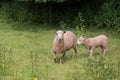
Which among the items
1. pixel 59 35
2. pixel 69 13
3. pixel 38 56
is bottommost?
pixel 38 56

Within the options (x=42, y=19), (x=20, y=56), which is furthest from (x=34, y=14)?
(x=20, y=56)

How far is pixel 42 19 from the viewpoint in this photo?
642 inches

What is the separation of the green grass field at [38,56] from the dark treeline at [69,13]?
0.67 m

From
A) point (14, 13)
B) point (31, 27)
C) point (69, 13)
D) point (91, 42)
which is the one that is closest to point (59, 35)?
point (91, 42)

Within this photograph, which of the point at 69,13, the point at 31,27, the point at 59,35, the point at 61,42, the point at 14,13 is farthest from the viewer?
the point at 14,13

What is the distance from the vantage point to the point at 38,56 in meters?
10.4

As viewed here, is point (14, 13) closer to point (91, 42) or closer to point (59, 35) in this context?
point (91, 42)

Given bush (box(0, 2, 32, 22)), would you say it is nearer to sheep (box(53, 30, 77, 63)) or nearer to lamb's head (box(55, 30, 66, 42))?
sheep (box(53, 30, 77, 63))

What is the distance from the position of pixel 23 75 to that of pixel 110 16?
742cm

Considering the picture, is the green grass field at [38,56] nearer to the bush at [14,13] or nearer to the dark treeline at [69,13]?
the dark treeline at [69,13]

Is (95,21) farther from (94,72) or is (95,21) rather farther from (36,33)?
(94,72)

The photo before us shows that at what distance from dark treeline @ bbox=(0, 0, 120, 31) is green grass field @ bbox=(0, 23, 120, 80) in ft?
2.21

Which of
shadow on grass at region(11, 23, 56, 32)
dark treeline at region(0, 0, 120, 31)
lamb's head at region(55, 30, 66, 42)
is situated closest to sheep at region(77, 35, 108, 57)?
lamb's head at region(55, 30, 66, 42)

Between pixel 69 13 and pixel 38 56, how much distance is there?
241 inches
